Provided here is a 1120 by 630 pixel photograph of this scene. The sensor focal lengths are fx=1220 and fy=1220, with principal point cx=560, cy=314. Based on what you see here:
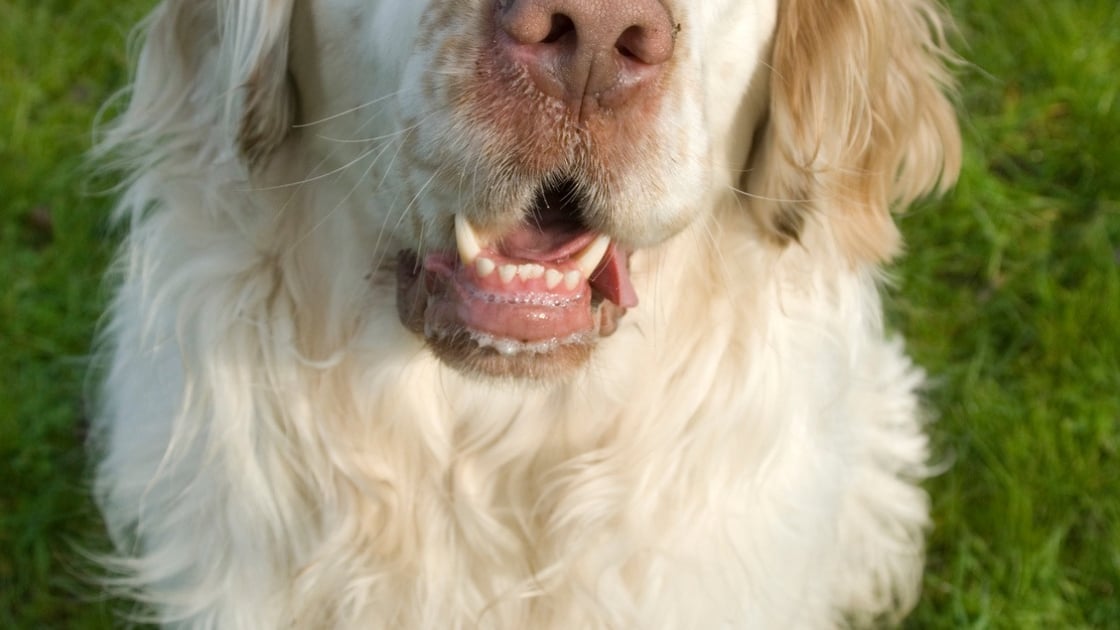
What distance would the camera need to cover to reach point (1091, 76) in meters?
4.36

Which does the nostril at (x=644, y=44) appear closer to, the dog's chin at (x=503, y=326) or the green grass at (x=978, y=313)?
→ the dog's chin at (x=503, y=326)

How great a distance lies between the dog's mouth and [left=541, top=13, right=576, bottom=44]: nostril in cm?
25

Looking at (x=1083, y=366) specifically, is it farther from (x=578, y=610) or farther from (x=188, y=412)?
(x=188, y=412)

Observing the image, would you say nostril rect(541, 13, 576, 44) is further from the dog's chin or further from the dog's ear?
the dog's ear

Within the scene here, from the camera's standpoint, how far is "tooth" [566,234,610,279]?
2.07 m

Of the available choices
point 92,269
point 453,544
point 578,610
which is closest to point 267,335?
point 453,544

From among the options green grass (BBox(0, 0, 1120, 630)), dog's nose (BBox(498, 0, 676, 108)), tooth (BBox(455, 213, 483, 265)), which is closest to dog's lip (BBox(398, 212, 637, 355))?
tooth (BBox(455, 213, 483, 265))

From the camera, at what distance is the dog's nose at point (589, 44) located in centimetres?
173

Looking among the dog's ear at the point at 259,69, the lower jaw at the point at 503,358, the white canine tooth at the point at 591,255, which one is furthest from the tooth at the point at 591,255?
the dog's ear at the point at 259,69

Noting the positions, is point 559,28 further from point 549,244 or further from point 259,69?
point 259,69

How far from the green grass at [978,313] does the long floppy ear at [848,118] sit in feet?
2.22

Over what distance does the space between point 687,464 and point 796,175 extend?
2.02ft

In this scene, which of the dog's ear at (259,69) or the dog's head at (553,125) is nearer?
the dog's head at (553,125)

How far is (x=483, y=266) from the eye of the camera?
6.62 ft
